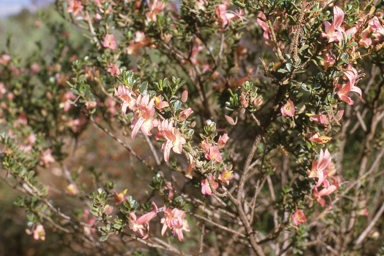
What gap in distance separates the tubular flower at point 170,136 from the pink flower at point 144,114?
1.5 inches

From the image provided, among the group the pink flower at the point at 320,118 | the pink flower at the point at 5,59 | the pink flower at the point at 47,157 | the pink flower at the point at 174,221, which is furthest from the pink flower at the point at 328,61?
the pink flower at the point at 5,59

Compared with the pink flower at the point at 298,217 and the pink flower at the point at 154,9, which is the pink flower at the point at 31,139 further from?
the pink flower at the point at 298,217

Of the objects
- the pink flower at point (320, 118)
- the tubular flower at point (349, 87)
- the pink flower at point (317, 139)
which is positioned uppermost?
the tubular flower at point (349, 87)

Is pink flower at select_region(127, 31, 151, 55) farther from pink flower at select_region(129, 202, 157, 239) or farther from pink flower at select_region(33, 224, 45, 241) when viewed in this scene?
pink flower at select_region(33, 224, 45, 241)

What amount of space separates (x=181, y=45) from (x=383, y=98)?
137 centimetres

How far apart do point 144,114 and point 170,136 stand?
0.11 meters

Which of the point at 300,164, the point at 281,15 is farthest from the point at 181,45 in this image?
the point at 300,164

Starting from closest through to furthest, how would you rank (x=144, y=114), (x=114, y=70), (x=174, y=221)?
(x=144, y=114) < (x=174, y=221) < (x=114, y=70)

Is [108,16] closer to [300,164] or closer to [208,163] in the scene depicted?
[208,163]

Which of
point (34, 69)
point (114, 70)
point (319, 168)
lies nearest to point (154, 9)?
point (114, 70)

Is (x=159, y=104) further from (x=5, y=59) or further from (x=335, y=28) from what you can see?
(x=5, y=59)

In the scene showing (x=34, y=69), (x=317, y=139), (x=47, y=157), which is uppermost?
(x=317, y=139)

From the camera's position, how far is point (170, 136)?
922 mm

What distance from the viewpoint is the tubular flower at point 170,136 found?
2.97ft
